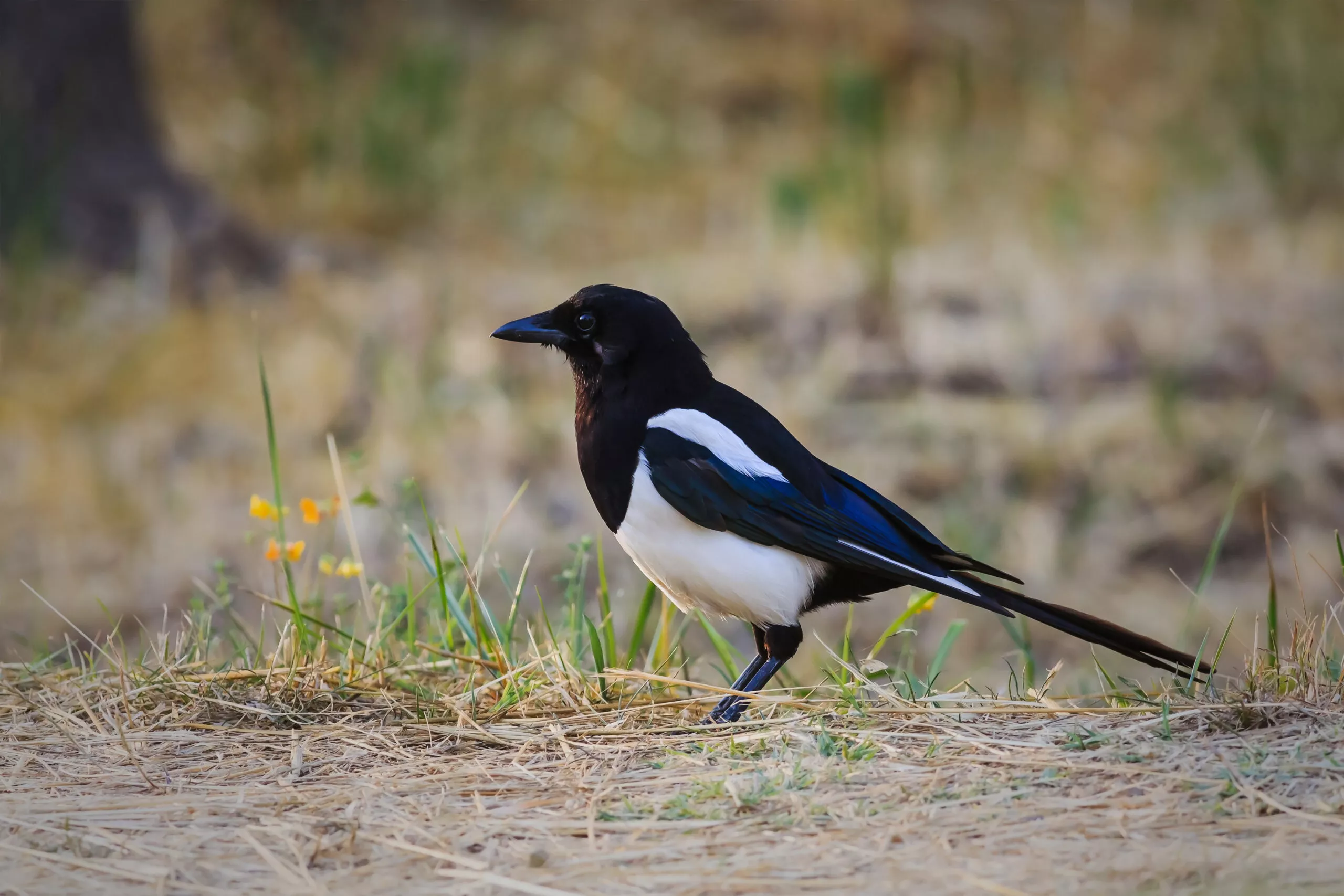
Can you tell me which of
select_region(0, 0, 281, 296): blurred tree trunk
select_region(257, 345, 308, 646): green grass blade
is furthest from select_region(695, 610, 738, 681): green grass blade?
select_region(0, 0, 281, 296): blurred tree trunk

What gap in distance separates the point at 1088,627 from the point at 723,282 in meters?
4.65

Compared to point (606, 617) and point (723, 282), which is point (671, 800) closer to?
point (606, 617)

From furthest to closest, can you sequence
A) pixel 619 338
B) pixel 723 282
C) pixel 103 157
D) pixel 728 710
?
pixel 103 157
pixel 723 282
pixel 619 338
pixel 728 710

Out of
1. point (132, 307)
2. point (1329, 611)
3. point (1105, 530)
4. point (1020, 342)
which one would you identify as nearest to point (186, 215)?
point (132, 307)

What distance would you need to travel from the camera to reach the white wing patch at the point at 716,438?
3006mm

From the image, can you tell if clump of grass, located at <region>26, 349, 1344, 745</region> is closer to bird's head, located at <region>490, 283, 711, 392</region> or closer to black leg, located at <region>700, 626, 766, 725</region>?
black leg, located at <region>700, 626, 766, 725</region>

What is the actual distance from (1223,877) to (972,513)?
156 inches

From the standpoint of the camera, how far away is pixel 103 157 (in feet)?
24.6

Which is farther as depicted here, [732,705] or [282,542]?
[282,542]

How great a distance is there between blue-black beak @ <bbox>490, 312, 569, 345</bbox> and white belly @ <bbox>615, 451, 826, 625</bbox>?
394 mm

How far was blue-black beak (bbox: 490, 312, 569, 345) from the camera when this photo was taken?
3.22m

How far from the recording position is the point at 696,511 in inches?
116

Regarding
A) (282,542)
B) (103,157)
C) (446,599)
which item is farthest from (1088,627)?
(103,157)

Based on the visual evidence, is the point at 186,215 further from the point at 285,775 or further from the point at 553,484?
the point at 285,775
